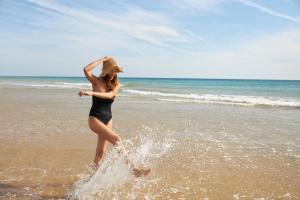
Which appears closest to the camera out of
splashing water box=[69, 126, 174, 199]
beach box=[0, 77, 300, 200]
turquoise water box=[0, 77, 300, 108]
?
splashing water box=[69, 126, 174, 199]

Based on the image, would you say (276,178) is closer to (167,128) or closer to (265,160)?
(265,160)

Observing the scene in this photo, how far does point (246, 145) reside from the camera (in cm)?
845

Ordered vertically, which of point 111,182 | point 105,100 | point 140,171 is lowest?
point 111,182

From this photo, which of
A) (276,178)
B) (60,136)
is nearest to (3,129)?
(60,136)

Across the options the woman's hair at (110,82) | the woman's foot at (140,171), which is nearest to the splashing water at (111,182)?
the woman's foot at (140,171)

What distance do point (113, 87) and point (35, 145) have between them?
3.70 m

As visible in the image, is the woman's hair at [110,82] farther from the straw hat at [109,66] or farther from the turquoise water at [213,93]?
the turquoise water at [213,93]

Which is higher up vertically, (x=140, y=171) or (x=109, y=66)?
(x=109, y=66)

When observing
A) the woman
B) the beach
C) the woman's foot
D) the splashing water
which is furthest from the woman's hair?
the woman's foot

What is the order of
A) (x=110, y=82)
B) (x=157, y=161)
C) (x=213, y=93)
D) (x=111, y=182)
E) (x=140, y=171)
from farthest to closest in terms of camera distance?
(x=213, y=93)
(x=157, y=161)
(x=111, y=182)
(x=110, y=82)
(x=140, y=171)

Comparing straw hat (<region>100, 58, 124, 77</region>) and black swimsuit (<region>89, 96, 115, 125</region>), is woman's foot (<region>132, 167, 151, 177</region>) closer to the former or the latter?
black swimsuit (<region>89, 96, 115, 125</region>)

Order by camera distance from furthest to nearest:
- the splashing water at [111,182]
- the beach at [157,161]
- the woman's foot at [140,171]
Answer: the beach at [157,161] → the splashing water at [111,182] → the woman's foot at [140,171]

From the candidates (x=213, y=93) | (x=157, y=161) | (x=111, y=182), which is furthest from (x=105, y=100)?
(x=213, y=93)

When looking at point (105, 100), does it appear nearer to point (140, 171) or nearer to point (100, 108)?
point (100, 108)
